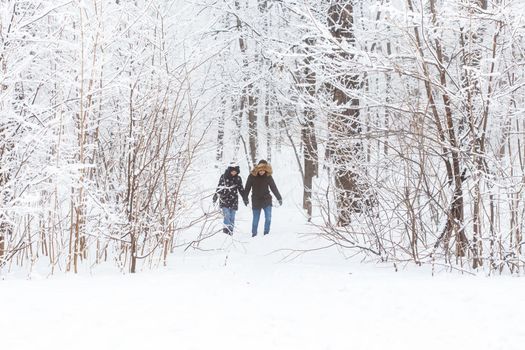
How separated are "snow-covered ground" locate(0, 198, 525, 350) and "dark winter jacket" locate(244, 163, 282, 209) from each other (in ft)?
15.6

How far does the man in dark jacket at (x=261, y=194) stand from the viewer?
10.3 metres

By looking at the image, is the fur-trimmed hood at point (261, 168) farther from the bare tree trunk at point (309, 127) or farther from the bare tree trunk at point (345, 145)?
the bare tree trunk at point (345, 145)

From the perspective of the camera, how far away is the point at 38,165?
219 inches

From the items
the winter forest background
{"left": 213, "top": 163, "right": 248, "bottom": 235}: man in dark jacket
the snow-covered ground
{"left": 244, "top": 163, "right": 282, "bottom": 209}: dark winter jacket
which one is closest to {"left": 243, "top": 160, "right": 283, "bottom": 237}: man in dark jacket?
{"left": 244, "top": 163, "right": 282, "bottom": 209}: dark winter jacket

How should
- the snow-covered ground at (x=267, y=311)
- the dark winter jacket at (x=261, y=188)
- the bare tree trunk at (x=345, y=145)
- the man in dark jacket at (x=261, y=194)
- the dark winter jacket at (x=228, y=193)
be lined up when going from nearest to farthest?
the snow-covered ground at (x=267, y=311) → the bare tree trunk at (x=345, y=145) → the dark winter jacket at (x=228, y=193) → the man in dark jacket at (x=261, y=194) → the dark winter jacket at (x=261, y=188)

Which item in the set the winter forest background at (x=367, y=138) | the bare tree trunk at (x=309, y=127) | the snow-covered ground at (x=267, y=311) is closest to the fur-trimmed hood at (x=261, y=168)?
the bare tree trunk at (x=309, y=127)

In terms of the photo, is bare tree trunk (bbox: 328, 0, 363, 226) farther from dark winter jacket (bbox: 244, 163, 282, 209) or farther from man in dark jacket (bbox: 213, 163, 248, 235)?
man in dark jacket (bbox: 213, 163, 248, 235)

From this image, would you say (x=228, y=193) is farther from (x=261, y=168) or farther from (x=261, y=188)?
(x=261, y=168)

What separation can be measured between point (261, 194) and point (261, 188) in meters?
0.12

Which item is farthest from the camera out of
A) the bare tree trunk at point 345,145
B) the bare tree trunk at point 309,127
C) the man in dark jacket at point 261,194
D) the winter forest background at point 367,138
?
the man in dark jacket at point 261,194

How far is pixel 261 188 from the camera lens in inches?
414

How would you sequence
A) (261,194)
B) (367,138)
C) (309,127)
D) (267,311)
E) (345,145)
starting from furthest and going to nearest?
(261,194), (345,145), (309,127), (367,138), (267,311)

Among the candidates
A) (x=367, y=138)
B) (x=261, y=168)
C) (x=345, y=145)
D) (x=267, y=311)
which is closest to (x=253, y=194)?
(x=261, y=168)

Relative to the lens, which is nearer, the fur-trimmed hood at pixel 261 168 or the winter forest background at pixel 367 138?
the winter forest background at pixel 367 138
